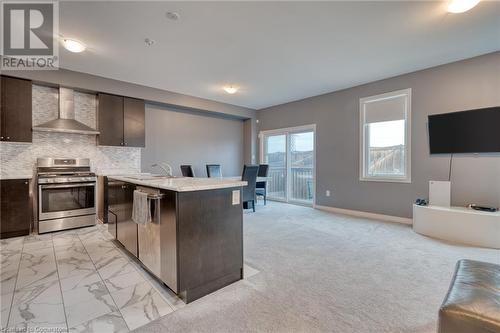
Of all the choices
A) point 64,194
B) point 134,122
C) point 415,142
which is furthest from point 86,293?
point 415,142

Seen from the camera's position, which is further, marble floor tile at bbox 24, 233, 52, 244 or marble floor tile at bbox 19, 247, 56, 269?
marble floor tile at bbox 24, 233, 52, 244

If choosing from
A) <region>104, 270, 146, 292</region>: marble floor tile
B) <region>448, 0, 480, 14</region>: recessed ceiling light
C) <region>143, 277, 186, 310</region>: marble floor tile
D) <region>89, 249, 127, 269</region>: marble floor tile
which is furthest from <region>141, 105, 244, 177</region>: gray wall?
<region>448, 0, 480, 14</region>: recessed ceiling light

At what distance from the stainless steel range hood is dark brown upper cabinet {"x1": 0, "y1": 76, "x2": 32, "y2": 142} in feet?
0.85

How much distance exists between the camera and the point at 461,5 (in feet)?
7.65

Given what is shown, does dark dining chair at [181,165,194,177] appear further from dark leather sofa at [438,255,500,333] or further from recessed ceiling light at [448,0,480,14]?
recessed ceiling light at [448,0,480,14]

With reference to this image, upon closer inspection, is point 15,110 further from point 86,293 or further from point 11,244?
point 86,293

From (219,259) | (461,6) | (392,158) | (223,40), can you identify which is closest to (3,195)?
(219,259)

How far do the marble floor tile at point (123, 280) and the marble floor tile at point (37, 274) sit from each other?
56 centimetres

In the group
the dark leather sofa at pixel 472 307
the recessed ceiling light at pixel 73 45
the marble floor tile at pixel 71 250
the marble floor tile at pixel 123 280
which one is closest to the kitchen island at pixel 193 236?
the marble floor tile at pixel 123 280

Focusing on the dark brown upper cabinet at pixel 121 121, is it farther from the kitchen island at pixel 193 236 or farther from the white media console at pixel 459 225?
the white media console at pixel 459 225

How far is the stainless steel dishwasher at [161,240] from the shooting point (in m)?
1.89

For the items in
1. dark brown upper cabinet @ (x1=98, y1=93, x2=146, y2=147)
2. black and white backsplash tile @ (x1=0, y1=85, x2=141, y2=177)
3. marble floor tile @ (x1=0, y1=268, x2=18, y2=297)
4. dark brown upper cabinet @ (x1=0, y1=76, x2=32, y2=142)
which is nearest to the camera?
marble floor tile @ (x1=0, y1=268, x2=18, y2=297)

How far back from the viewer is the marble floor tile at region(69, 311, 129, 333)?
1550 millimetres

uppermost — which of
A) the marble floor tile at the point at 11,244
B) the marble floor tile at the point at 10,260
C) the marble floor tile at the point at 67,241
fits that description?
the marble floor tile at the point at 11,244
